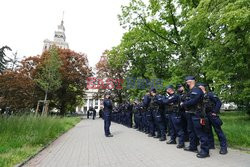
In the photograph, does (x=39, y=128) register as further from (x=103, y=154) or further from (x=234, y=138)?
(x=234, y=138)

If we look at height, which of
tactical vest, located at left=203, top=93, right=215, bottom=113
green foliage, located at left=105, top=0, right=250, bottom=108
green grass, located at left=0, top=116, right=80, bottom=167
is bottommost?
green grass, located at left=0, top=116, right=80, bottom=167

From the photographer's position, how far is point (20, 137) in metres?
8.32

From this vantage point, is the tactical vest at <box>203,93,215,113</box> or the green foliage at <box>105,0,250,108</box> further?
the green foliage at <box>105,0,250,108</box>

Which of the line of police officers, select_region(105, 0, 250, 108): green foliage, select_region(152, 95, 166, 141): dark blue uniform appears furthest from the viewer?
select_region(105, 0, 250, 108): green foliage

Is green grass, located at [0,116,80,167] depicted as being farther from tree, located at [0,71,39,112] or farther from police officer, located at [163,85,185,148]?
tree, located at [0,71,39,112]

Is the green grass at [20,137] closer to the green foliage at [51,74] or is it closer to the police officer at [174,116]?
the police officer at [174,116]

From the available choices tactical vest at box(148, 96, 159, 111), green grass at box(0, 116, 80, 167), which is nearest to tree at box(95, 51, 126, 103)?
tactical vest at box(148, 96, 159, 111)

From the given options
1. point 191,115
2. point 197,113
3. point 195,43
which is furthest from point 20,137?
point 195,43

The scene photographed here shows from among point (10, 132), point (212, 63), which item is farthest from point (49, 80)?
point (212, 63)

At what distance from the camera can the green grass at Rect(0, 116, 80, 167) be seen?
244 inches

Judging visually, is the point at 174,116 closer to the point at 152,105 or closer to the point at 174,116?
the point at 174,116

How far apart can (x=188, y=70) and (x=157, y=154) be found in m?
11.6

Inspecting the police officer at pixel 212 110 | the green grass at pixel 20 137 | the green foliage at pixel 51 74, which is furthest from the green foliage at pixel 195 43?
the green grass at pixel 20 137

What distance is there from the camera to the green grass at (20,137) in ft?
20.3
